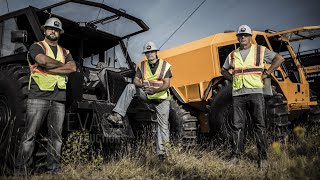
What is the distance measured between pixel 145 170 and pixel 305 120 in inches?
191

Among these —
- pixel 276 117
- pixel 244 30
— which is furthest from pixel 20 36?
pixel 276 117

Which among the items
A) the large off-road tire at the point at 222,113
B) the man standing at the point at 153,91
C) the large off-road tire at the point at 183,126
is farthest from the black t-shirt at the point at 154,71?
the large off-road tire at the point at 183,126

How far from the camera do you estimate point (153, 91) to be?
5.51 m

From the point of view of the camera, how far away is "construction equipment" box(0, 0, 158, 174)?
5004 millimetres

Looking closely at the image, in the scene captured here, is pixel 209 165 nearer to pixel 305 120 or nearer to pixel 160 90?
pixel 160 90

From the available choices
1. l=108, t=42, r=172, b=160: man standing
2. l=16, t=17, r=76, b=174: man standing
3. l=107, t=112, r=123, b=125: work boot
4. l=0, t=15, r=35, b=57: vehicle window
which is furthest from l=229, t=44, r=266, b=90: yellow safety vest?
l=0, t=15, r=35, b=57: vehicle window

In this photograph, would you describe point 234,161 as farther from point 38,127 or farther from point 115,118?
point 38,127

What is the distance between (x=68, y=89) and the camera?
5348 mm

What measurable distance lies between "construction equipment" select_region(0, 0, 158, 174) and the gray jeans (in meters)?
0.37

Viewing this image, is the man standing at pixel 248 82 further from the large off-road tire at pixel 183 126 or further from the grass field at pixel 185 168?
the large off-road tire at pixel 183 126

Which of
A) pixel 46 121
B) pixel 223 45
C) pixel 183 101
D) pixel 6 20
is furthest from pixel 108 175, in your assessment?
pixel 223 45

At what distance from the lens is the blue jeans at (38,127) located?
4238 mm

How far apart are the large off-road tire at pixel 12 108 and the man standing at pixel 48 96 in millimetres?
543

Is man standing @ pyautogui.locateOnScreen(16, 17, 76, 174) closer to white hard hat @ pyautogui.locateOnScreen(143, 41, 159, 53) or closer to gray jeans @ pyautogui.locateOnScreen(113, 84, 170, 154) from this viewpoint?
gray jeans @ pyautogui.locateOnScreen(113, 84, 170, 154)
